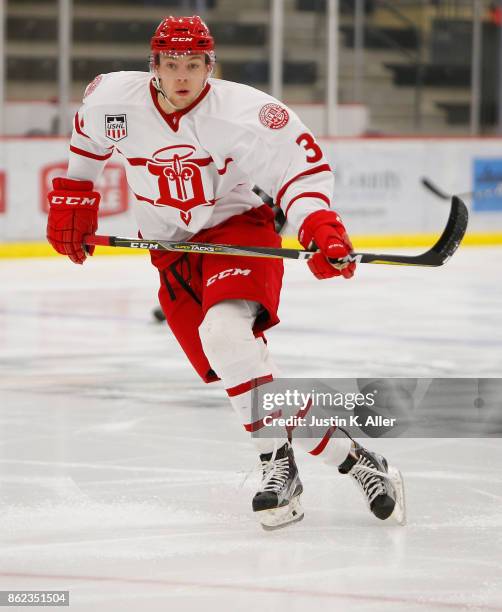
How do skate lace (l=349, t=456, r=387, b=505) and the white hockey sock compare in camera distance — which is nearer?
the white hockey sock

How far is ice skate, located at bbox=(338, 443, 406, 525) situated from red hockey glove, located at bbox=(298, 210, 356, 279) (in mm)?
438

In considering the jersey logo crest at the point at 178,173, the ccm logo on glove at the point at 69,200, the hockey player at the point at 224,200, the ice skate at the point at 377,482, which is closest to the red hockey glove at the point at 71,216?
the ccm logo on glove at the point at 69,200

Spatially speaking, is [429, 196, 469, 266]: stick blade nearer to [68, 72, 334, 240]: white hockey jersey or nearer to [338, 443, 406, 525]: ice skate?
[68, 72, 334, 240]: white hockey jersey

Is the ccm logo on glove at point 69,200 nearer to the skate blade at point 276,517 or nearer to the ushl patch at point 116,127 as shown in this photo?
the ushl patch at point 116,127

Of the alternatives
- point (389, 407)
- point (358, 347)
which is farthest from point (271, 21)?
point (389, 407)

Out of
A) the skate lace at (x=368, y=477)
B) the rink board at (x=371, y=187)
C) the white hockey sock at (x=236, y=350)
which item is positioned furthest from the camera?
the rink board at (x=371, y=187)

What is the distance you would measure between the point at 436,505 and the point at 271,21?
243 inches

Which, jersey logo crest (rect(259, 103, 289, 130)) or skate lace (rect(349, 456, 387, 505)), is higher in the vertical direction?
jersey logo crest (rect(259, 103, 289, 130))

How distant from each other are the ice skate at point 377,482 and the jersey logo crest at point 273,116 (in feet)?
2.20

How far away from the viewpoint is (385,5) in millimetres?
10062

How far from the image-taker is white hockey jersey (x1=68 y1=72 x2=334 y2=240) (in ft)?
8.31

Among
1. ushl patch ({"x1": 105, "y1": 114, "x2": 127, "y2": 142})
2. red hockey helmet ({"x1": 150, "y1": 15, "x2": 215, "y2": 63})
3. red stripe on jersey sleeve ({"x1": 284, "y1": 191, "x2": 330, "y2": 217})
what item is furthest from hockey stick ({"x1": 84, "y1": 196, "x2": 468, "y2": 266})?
red hockey helmet ({"x1": 150, "y1": 15, "x2": 215, "y2": 63})

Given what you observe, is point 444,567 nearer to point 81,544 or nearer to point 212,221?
point 81,544

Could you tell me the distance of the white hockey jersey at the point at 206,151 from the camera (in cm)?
253
